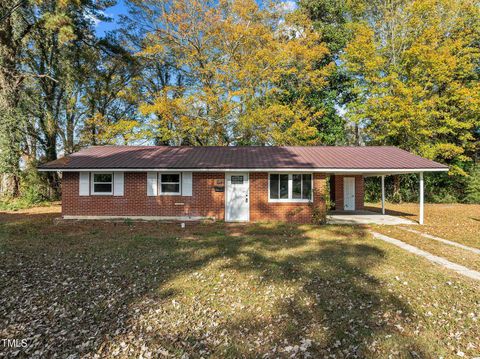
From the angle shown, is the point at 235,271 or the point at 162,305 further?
the point at 235,271

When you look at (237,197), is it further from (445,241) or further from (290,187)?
(445,241)

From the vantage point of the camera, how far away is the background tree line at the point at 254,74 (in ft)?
65.6

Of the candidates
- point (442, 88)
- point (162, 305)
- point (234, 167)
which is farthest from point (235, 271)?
point (442, 88)

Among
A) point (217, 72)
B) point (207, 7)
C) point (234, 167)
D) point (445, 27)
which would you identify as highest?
point (207, 7)

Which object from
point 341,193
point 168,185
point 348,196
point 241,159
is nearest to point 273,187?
point 241,159

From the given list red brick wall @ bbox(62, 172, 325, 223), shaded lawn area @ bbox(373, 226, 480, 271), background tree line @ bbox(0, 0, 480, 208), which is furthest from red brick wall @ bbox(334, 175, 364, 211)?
shaded lawn area @ bbox(373, 226, 480, 271)

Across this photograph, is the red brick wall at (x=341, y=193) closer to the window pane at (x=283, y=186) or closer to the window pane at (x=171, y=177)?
the window pane at (x=283, y=186)

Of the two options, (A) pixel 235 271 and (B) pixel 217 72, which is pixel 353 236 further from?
(B) pixel 217 72

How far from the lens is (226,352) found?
338 centimetres

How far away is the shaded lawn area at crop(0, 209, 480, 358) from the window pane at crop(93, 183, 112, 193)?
16.9 ft

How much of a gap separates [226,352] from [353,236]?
770cm

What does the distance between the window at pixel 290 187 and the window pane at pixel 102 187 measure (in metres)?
7.66

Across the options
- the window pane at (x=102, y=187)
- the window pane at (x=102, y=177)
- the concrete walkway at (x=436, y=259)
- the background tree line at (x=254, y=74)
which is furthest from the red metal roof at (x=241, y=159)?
the background tree line at (x=254, y=74)

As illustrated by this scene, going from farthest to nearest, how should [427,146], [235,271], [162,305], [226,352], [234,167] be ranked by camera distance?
[427,146]
[234,167]
[235,271]
[162,305]
[226,352]
